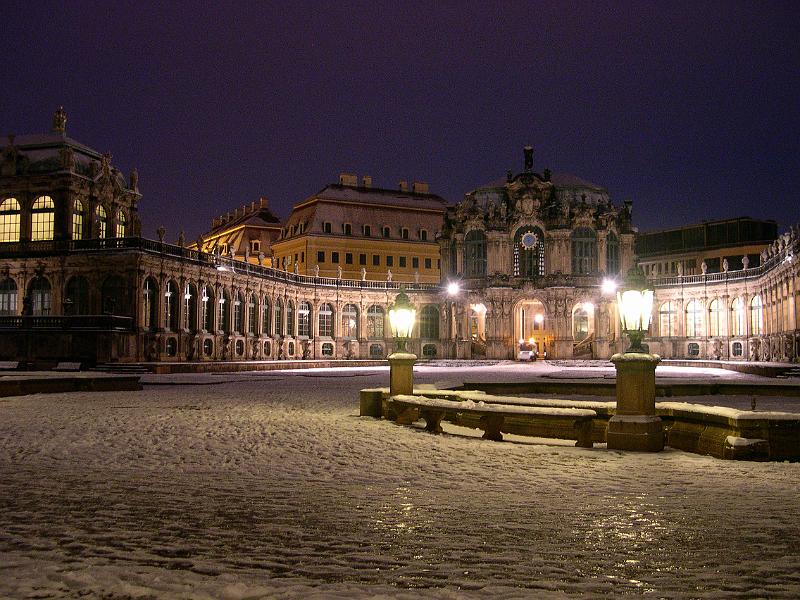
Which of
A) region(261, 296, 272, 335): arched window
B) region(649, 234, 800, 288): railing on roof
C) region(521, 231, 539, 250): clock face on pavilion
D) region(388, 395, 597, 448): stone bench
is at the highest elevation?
region(521, 231, 539, 250): clock face on pavilion

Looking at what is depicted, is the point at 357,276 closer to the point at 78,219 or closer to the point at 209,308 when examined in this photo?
the point at 209,308

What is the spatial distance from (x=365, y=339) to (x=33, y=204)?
1455 inches

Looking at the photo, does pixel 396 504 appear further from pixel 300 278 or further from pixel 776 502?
pixel 300 278

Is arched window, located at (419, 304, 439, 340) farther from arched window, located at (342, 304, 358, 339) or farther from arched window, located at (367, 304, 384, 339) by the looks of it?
arched window, located at (342, 304, 358, 339)

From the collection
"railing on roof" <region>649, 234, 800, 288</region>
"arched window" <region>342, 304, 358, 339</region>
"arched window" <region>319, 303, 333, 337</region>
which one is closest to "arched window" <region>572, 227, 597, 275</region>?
"railing on roof" <region>649, 234, 800, 288</region>

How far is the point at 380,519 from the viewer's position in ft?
30.9

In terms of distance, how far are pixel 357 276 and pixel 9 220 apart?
47195 millimetres

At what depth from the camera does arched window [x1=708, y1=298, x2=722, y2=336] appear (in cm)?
8350

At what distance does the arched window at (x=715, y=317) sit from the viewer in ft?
274

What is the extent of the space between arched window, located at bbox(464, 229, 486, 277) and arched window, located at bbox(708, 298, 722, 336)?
24.4 metres

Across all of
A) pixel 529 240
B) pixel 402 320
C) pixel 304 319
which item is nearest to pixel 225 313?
pixel 304 319

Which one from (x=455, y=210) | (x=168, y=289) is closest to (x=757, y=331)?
(x=455, y=210)

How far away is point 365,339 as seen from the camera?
89.1m

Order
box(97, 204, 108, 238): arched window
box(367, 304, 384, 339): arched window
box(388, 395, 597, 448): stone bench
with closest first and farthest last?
box(388, 395, 597, 448): stone bench
box(97, 204, 108, 238): arched window
box(367, 304, 384, 339): arched window
